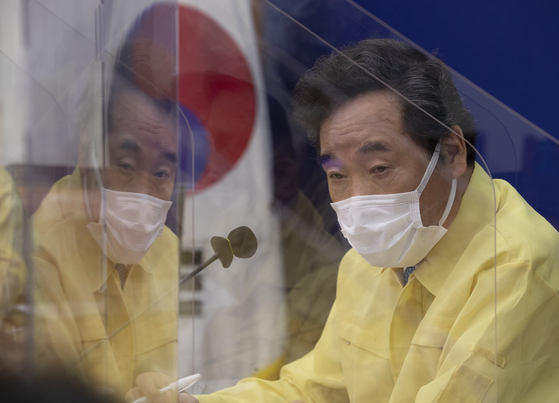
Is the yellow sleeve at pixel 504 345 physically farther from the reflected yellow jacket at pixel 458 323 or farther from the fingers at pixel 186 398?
the fingers at pixel 186 398

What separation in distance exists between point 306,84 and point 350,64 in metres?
0.08

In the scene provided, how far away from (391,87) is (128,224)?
0.53 meters

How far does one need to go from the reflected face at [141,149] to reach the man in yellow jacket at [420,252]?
0.25 m

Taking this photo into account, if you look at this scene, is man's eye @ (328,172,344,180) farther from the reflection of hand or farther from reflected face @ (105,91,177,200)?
the reflection of hand

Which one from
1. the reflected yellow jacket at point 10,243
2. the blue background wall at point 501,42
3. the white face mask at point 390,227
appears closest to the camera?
the reflected yellow jacket at point 10,243

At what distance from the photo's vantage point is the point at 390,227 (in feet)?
3.01

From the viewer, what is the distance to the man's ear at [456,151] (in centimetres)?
92

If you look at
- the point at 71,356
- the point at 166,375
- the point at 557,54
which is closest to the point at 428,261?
the point at 166,375

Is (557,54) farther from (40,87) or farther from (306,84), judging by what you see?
(40,87)

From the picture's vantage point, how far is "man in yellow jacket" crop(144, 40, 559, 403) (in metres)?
0.88

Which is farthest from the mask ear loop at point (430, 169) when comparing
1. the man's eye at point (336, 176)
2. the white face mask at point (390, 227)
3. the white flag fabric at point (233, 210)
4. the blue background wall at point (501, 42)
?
the blue background wall at point (501, 42)

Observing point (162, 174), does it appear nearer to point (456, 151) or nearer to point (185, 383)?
point (185, 383)

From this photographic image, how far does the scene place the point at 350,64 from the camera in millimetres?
877

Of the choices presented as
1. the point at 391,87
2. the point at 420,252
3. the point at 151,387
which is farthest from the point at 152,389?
the point at 391,87
